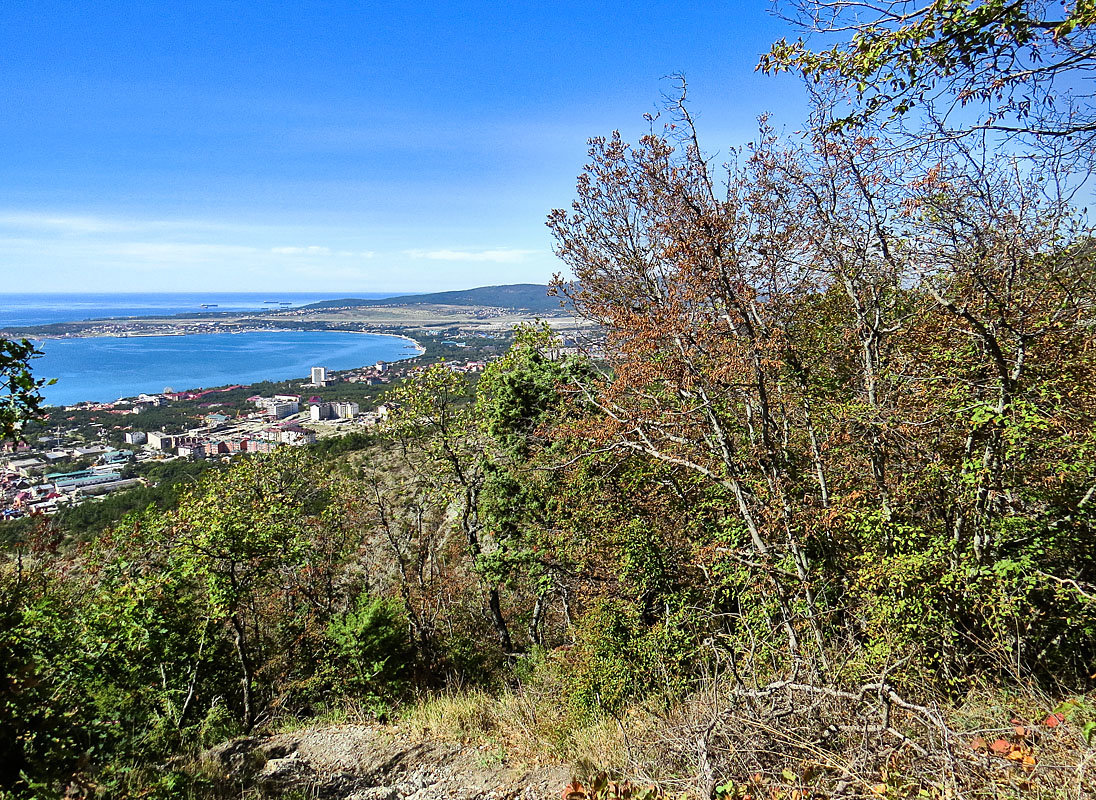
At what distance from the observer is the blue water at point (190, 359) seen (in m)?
94.1

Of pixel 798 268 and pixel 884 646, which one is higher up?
pixel 798 268

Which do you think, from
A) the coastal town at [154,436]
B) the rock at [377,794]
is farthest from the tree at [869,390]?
the coastal town at [154,436]

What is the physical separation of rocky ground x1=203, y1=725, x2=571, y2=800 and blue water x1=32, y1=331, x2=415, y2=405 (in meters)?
82.2

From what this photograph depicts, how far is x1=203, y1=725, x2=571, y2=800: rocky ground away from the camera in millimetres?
5781

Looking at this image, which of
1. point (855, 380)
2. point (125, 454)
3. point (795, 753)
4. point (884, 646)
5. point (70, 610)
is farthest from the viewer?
point (125, 454)

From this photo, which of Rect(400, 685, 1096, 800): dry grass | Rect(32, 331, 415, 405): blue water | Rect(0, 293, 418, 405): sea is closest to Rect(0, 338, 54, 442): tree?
Rect(400, 685, 1096, 800): dry grass

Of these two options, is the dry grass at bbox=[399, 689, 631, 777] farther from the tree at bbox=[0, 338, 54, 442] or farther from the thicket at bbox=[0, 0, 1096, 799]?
the tree at bbox=[0, 338, 54, 442]

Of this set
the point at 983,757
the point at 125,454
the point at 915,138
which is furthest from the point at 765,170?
the point at 125,454

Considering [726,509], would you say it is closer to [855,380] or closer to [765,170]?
[855,380]

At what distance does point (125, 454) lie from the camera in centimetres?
4522

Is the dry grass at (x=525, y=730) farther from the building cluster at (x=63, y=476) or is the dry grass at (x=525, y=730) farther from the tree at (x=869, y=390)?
the building cluster at (x=63, y=476)

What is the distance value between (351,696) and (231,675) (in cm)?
257

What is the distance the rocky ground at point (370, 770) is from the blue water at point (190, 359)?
3236 inches

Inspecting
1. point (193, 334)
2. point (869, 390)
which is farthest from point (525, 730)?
point (193, 334)
